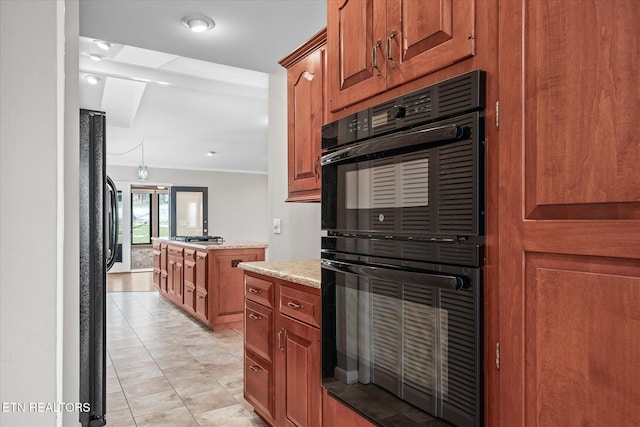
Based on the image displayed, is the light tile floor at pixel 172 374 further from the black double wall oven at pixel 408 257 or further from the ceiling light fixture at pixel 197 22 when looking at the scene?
the ceiling light fixture at pixel 197 22

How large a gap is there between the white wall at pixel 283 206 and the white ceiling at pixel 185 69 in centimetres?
27

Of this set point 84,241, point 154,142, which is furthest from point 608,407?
point 154,142

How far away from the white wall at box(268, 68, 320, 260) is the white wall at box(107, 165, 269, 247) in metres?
6.81

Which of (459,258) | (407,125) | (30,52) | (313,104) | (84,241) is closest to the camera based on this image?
(30,52)

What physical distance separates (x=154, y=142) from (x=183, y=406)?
5.91 metres

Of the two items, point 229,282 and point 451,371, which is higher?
point 451,371

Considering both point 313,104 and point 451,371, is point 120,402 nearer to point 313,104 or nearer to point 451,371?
point 313,104

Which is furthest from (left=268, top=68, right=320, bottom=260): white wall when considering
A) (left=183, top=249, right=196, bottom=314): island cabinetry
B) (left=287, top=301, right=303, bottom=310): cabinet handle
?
(left=183, top=249, right=196, bottom=314): island cabinetry

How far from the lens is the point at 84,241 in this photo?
2.07 metres

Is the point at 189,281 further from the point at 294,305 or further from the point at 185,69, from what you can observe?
the point at 294,305

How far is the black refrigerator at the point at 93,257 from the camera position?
209 centimetres

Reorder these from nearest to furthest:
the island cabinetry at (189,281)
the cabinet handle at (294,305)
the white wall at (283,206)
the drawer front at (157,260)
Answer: the cabinet handle at (294,305) → the white wall at (283,206) → the island cabinetry at (189,281) → the drawer front at (157,260)

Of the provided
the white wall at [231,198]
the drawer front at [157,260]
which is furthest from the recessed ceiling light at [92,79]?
the white wall at [231,198]

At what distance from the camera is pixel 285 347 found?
2088 millimetres
